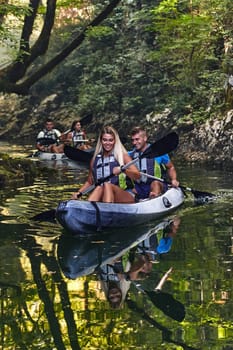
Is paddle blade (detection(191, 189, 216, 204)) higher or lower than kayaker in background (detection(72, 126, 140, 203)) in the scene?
lower

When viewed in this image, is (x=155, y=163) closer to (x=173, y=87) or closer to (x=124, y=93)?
(x=173, y=87)

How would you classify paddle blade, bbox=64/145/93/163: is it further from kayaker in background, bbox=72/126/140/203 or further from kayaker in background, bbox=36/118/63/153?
kayaker in background, bbox=36/118/63/153

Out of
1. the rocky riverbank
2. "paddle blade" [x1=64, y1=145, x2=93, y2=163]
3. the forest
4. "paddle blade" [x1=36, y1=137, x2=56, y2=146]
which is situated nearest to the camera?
"paddle blade" [x1=64, y1=145, x2=93, y2=163]

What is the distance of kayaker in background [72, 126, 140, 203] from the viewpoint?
8859 millimetres

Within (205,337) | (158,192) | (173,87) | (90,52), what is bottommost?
(205,337)

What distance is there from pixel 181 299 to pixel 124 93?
20.6m

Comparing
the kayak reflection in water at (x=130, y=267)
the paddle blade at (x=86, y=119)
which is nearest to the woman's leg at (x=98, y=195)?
the kayak reflection in water at (x=130, y=267)

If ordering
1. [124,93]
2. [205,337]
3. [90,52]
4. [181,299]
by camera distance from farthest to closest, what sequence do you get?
[90,52] < [124,93] < [181,299] < [205,337]

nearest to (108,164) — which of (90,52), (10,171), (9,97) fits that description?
(10,171)

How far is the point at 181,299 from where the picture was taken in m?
5.57

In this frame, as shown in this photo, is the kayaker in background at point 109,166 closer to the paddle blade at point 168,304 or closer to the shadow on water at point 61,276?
the shadow on water at point 61,276

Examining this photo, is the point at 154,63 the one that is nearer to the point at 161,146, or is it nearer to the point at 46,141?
the point at 46,141

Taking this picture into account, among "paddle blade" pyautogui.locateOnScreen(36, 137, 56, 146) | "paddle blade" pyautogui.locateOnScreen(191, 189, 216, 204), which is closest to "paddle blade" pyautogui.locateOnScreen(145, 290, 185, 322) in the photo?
"paddle blade" pyautogui.locateOnScreen(191, 189, 216, 204)

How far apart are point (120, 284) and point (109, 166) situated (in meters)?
3.15
